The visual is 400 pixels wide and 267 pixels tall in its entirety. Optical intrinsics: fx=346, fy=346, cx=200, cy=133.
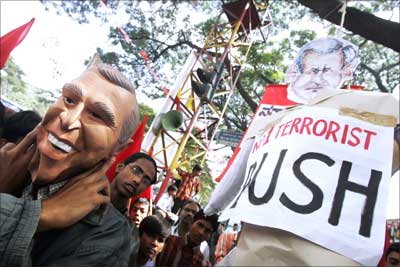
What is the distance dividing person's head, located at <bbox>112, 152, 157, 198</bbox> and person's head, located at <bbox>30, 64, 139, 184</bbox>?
Result: 2.98ft

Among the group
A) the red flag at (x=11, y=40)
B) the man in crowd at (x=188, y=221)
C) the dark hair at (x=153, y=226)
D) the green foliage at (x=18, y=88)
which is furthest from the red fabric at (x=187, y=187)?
the green foliage at (x=18, y=88)

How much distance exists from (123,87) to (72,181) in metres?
0.37

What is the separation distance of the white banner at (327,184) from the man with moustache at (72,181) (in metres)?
0.45

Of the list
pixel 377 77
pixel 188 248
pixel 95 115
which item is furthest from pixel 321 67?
pixel 377 77

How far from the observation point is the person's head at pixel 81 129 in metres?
1.10

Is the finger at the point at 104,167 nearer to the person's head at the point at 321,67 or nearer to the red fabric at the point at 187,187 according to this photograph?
the person's head at the point at 321,67

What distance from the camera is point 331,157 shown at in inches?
42.1

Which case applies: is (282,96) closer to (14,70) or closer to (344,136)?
(344,136)

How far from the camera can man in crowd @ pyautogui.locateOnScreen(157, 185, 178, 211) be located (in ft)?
19.8

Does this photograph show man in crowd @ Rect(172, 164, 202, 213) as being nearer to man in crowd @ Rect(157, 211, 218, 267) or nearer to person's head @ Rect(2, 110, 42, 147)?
man in crowd @ Rect(157, 211, 218, 267)

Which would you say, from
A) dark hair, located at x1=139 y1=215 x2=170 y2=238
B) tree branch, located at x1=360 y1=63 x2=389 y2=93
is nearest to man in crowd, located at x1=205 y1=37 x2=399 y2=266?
dark hair, located at x1=139 y1=215 x2=170 y2=238

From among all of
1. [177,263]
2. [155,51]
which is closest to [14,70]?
[155,51]

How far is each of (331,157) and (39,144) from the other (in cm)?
93

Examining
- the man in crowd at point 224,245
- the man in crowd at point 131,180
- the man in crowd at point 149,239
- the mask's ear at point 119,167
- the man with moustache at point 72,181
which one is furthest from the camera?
the man in crowd at point 224,245
